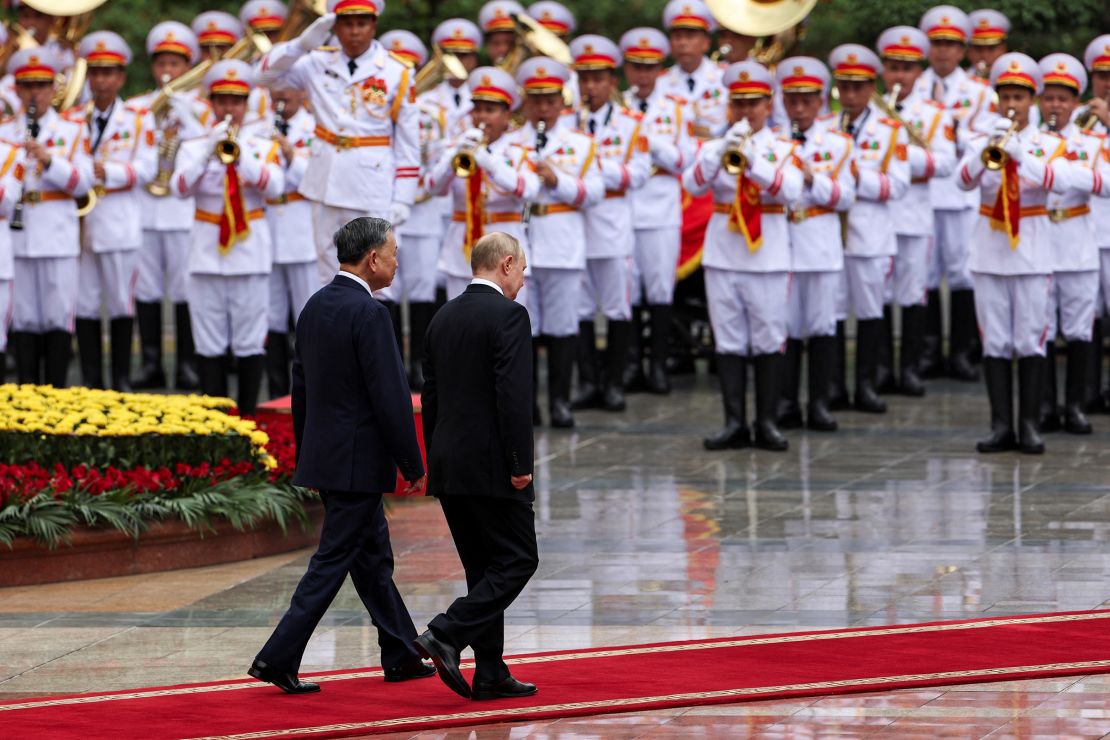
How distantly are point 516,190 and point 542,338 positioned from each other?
64.3 inches

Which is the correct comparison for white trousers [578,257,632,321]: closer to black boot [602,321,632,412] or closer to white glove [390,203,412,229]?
black boot [602,321,632,412]

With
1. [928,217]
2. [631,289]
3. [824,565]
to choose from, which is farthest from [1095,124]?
[824,565]

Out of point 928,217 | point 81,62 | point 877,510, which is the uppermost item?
point 81,62

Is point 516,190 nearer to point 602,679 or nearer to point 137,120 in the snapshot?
point 137,120

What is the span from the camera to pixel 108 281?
16.1 m

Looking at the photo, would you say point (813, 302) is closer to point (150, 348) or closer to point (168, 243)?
point (168, 243)

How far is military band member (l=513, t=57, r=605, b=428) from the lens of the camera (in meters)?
14.4

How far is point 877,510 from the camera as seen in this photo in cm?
1169

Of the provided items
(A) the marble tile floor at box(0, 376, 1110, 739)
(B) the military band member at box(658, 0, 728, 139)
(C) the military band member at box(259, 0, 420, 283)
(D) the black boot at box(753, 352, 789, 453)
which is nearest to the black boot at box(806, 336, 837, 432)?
(A) the marble tile floor at box(0, 376, 1110, 739)

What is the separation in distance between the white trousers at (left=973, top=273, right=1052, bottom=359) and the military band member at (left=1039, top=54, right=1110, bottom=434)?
0.16m

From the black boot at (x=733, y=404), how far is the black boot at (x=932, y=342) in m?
3.38

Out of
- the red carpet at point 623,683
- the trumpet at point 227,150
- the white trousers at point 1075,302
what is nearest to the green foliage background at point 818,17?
the white trousers at point 1075,302

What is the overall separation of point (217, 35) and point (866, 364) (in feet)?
17.8

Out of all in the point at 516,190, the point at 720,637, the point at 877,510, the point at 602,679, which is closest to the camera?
the point at 602,679
